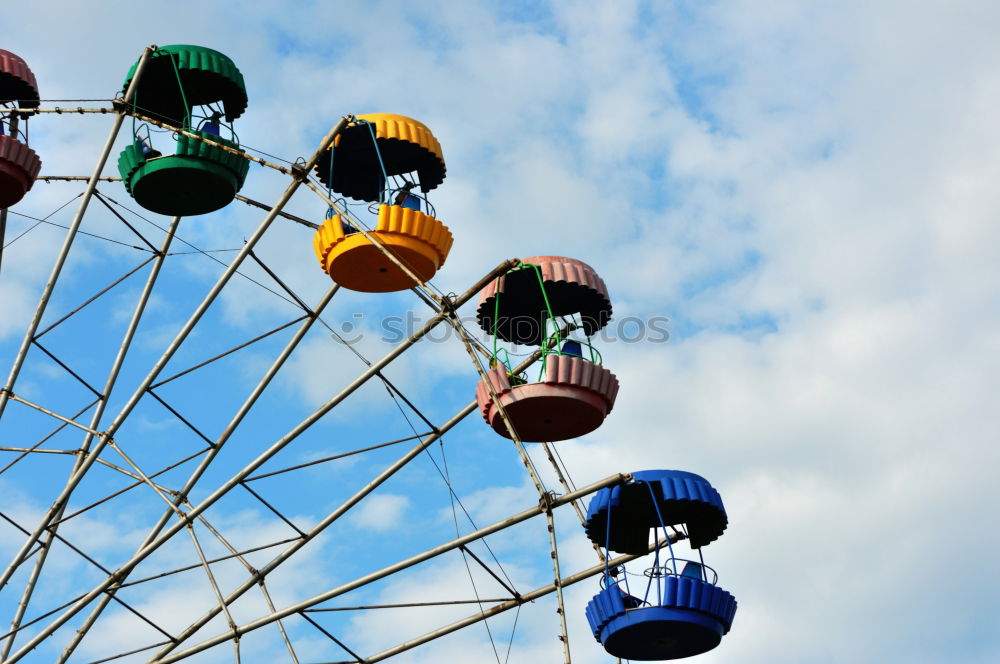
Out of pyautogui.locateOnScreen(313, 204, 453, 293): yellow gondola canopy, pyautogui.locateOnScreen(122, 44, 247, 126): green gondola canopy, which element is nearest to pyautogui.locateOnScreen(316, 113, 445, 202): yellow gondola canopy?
pyautogui.locateOnScreen(313, 204, 453, 293): yellow gondola canopy

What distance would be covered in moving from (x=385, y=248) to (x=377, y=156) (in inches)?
120

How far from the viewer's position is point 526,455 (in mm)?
26375

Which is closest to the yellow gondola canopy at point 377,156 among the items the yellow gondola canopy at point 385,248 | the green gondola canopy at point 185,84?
the yellow gondola canopy at point 385,248

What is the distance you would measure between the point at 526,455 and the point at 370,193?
8632 mm

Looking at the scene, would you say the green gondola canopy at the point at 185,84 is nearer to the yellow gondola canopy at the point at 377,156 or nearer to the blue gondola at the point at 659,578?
the yellow gondola canopy at the point at 377,156

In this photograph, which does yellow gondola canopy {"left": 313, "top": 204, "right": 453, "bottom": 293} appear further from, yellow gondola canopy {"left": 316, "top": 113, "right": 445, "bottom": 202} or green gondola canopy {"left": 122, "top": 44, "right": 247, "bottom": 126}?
green gondola canopy {"left": 122, "top": 44, "right": 247, "bottom": 126}

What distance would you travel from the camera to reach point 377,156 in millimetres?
31141

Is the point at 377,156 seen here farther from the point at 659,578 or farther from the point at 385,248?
the point at 659,578

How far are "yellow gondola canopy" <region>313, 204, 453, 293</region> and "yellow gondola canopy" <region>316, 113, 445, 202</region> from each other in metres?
1.17

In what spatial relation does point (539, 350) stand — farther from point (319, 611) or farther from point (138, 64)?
point (138, 64)

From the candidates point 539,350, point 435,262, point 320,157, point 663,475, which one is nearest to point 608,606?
point 663,475

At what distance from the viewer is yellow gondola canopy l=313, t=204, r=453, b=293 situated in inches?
1145

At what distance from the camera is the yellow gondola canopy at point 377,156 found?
3066cm

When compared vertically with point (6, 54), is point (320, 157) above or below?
below
